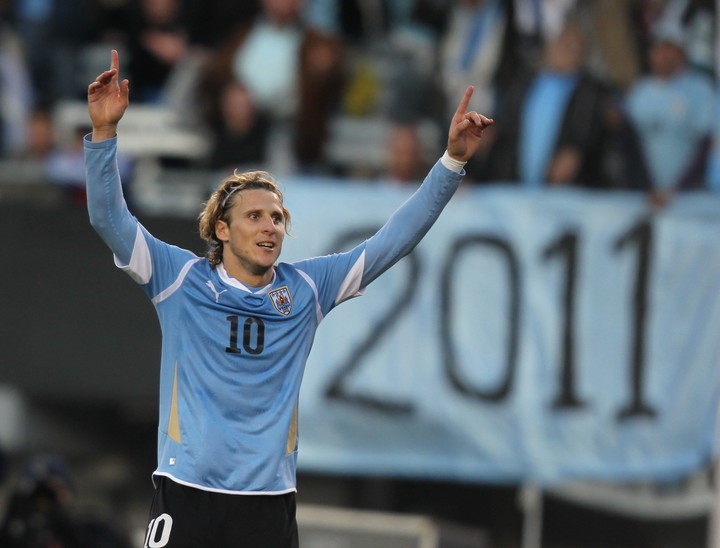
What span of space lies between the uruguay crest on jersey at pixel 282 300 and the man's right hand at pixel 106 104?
74 centimetres

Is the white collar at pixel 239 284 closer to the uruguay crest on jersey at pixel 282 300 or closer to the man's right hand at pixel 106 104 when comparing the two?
the uruguay crest on jersey at pixel 282 300

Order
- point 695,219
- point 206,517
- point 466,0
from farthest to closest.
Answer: point 466,0 → point 695,219 → point 206,517

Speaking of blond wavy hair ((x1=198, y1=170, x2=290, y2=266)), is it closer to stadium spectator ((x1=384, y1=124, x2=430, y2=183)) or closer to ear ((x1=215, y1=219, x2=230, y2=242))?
ear ((x1=215, y1=219, x2=230, y2=242))

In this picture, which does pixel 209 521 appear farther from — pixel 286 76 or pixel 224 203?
A: pixel 286 76

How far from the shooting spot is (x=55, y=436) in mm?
11148

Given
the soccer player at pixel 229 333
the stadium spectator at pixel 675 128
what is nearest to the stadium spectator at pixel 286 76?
the stadium spectator at pixel 675 128

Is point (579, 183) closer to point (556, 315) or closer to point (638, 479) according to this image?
point (556, 315)

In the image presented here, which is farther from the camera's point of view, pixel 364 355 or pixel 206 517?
pixel 364 355

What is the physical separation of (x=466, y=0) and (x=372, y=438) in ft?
10.7

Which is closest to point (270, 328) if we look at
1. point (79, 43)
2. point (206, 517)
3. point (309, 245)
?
point (206, 517)

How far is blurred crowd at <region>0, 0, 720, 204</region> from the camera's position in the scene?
964cm

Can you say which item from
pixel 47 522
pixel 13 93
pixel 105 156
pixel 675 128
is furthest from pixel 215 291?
pixel 13 93

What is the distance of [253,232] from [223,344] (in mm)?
378

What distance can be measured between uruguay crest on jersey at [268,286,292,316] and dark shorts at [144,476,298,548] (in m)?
0.61
